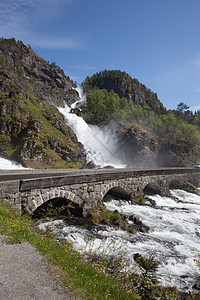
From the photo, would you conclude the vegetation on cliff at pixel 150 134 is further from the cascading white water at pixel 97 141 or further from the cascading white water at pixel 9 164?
the cascading white water at pixel 9 164

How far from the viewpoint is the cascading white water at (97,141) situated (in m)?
44.7

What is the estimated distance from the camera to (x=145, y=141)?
51.8 m

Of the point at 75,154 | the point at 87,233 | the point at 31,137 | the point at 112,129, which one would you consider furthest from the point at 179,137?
the point at 87,233

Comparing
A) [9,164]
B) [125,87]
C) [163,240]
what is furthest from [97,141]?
[125,87]

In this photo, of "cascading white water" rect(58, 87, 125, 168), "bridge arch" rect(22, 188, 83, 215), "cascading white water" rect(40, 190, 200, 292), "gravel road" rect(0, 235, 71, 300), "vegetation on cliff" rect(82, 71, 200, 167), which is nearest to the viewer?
Result: "gravel road" rect(0, 235, 71, 300)

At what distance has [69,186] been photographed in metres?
10.2

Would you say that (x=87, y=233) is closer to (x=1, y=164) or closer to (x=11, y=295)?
(x=11, y=295)

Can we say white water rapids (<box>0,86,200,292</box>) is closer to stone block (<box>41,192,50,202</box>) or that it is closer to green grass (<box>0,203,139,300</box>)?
green grass (<box>0,203,139,300</box>)

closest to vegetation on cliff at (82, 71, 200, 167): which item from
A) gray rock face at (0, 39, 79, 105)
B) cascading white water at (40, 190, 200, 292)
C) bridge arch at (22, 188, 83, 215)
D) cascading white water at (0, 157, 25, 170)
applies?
gray rock face at (0, 39, 79, 105)

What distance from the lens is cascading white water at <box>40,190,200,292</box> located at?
6773 millimetres

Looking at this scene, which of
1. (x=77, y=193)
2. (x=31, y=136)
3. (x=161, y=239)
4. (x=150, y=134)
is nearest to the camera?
(x=161, y=239)

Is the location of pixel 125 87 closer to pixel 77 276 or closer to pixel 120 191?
pixel 120 191

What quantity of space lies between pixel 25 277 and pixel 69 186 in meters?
7.23

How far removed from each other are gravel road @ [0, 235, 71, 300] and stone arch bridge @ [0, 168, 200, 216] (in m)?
4.03
